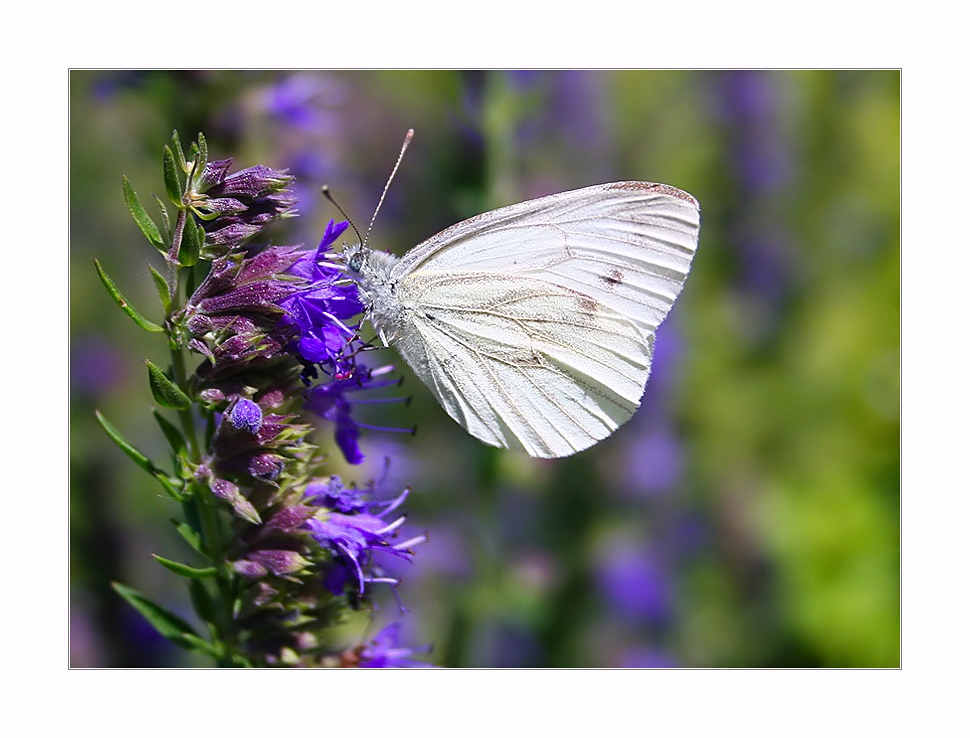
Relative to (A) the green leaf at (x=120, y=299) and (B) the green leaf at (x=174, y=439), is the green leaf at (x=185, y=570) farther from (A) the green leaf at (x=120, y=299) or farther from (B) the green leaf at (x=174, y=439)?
→ (A) the green leaf at (x=120, y=299)

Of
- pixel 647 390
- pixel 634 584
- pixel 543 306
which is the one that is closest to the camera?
pixel 543 306

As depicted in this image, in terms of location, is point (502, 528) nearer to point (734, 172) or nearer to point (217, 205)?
point (217, 205)

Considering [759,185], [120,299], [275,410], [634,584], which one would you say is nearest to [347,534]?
[275,410]

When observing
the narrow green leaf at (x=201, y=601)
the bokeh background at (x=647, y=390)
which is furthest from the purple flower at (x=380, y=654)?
the bokeh background at (x=647, y=390)

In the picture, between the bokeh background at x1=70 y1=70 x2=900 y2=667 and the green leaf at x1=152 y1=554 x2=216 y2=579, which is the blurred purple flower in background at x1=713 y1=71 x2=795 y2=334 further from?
the green leaf at x1=152 y1=554 x2=216 y2=579

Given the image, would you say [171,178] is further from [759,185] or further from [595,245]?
[759,185]

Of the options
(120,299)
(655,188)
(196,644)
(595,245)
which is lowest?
(196,644)

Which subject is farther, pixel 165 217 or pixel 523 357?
pixel 523 357
